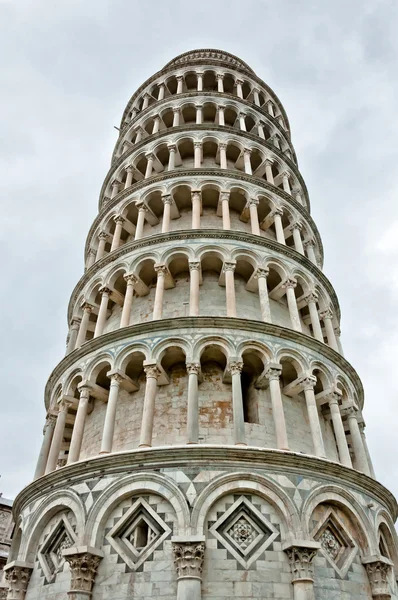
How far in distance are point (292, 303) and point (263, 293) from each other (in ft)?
3.93

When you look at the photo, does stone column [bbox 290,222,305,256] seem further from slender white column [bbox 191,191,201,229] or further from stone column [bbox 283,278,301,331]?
slender white column [bbox 191,191,201,229]

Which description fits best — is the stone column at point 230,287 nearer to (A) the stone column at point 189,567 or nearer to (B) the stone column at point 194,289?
(B) the stone column at point 194,289

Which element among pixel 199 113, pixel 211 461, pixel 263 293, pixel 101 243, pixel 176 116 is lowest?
pixel 211 461

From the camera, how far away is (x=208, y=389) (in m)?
14.7

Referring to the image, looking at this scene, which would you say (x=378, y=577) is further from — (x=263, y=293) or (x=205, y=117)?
(x=205, y=117)

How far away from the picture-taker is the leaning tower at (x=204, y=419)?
1114 cm

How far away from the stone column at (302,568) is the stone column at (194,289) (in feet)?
21.7

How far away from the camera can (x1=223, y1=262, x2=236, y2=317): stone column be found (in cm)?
1526

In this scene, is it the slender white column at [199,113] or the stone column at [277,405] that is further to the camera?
the slender white column at [199,113]

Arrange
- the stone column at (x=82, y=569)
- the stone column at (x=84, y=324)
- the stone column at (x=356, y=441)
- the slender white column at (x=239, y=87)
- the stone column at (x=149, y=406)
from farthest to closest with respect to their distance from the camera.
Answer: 1. the slender white column at (x=239, y=87)
2. the stone column at (x=84, y=324)
3. the stone column at (x=356, y=441)
4. the stone column at (x=149, y=406)
5. the stone column at (x=82, y=569)

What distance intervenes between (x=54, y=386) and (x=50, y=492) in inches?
186

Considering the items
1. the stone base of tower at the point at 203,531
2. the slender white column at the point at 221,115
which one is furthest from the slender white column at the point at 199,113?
the stone base of tower at the point at 203,531

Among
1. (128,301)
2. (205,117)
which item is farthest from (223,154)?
(128,301)

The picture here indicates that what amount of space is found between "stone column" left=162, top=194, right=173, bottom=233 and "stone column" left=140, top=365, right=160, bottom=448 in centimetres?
578
